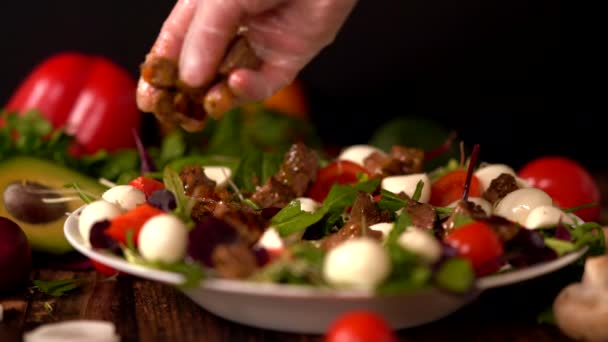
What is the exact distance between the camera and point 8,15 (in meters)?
4.16

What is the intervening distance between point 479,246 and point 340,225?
0.47 metres

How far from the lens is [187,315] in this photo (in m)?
1.83

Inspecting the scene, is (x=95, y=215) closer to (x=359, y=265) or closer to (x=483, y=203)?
(x=359, y=265)

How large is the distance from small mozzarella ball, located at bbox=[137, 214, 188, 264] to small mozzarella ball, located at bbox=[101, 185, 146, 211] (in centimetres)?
34

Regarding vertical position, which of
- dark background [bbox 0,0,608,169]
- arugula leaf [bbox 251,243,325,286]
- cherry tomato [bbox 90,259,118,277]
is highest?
arugula leaf [bbox 251,243,325,286]

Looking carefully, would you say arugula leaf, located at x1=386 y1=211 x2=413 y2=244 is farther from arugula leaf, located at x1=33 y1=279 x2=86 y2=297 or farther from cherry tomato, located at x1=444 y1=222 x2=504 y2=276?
arugula leaf, located at x1=33 y1=279 x2=86 y2=297

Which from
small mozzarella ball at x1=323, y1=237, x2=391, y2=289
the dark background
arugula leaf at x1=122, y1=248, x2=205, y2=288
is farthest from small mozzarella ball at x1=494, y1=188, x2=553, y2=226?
the dark background

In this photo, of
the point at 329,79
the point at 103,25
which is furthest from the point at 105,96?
the point at 329,79

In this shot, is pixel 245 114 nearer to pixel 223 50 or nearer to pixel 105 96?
pixel 105 96

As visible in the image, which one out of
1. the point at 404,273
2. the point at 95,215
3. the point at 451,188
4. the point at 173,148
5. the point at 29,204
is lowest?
the point at 173,148

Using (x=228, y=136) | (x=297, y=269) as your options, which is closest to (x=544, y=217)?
(x=297, y=269)

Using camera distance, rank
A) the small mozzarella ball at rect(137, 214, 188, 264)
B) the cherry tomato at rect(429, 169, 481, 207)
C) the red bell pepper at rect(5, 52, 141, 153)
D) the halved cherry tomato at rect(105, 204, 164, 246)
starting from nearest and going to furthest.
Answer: the small mozzarella ball at rect(137, 214, 188, 264) → the halved cherry tomato at rect(105, 204, 164, 246) → the cherry tomato at rect(429, 169, 481, 207) → the red bell pepper at rect(5, 52, 141, 153)

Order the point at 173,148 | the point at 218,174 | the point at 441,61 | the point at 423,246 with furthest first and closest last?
the point at 441,61 → the point at 173,148 → the point at 218,174 → the point at 423,246

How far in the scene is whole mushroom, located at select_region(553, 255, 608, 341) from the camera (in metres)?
1.63
